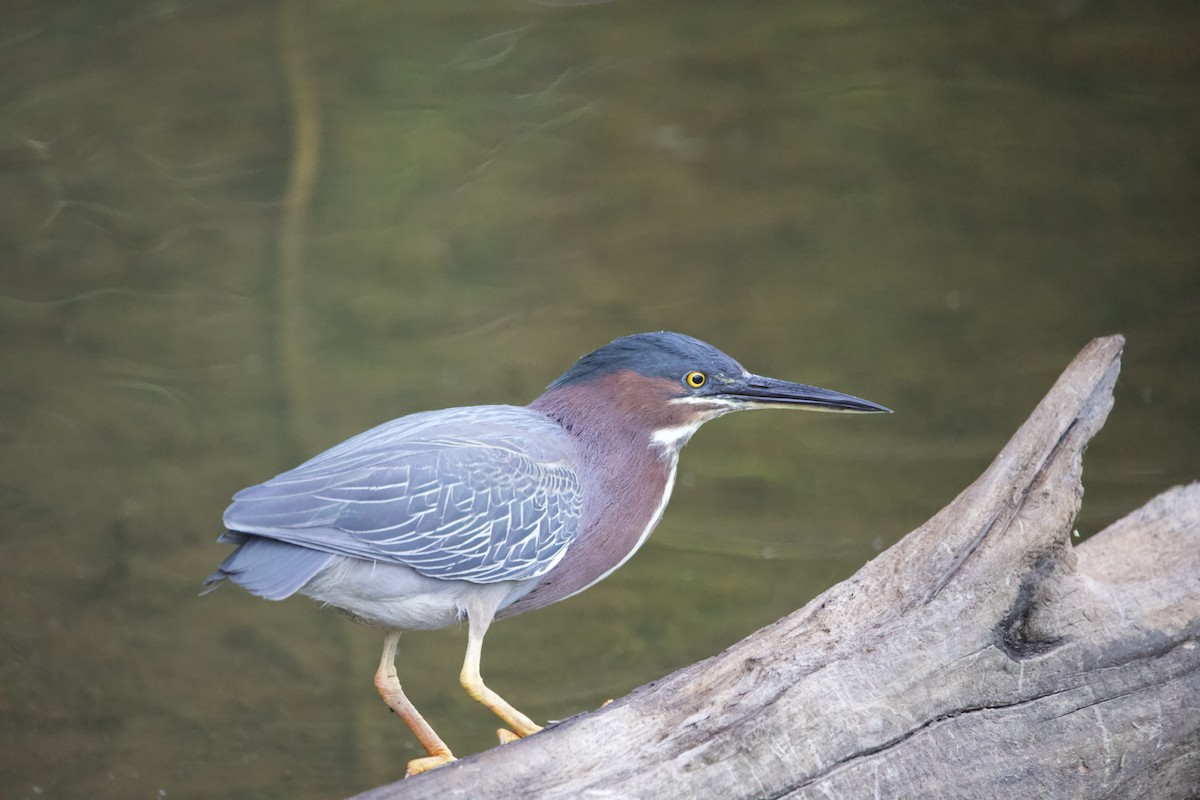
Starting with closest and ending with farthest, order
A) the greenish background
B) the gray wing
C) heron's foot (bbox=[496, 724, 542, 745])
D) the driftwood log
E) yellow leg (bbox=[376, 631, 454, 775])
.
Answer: the driftwood log → the gray wing → heron's foot (bbox=[496, 724, 542, 745]) → yellow leg (bbox=[376, 631, 454, 775]) → the greenish background

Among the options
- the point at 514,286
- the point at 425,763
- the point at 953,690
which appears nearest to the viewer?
the point at 953,690

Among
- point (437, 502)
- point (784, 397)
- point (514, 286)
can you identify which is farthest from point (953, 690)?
point (514, 286)

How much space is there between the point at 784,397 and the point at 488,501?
560 millimetres

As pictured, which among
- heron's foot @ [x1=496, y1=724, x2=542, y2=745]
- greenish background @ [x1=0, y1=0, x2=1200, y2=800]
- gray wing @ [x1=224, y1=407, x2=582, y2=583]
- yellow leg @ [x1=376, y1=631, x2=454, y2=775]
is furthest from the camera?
greenish background @ [x1=0, y1=0, x2=1200, y2=800]

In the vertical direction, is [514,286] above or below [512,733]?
above

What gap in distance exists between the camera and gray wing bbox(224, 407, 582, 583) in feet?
6.16

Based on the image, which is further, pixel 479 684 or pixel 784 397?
pixel 784 397

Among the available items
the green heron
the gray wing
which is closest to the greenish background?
the green heron

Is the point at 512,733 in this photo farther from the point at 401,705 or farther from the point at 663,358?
the point at 663,358

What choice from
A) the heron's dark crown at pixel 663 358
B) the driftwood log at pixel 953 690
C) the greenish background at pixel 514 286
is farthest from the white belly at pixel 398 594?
the greenish background at pixel 514 286

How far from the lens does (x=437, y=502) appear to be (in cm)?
197

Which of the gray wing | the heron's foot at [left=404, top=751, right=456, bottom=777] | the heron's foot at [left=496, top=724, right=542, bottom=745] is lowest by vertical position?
the heron's foot at [left=404, top=751, right=456, bottom=777]

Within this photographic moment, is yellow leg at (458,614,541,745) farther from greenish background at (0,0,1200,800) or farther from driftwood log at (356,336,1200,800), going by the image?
greenish background at (0,0,1200,800)

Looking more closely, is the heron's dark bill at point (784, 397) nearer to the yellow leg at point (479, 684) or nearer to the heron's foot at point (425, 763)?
the yellow leg at point (479, 684)
